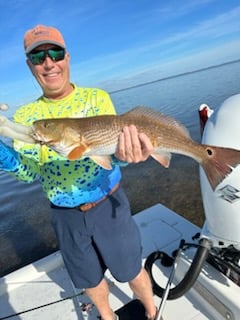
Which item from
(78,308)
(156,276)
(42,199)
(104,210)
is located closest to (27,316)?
(78,308)

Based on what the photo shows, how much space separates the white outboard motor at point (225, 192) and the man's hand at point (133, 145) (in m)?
0.83

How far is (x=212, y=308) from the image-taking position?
3.21 metres

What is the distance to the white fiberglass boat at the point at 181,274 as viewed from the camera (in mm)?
2789

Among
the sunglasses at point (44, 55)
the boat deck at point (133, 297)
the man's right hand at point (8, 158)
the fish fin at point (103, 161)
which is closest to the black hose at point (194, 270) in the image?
the boat deck at point (133, 297)

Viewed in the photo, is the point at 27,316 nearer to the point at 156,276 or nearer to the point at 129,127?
the point at 156,276

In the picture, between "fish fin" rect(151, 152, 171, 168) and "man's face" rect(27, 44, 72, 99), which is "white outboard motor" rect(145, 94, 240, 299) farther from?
"man's face" rect(27, 44, 72, 99)

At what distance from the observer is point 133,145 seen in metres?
2.29

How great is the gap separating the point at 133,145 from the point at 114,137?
0.56 ft

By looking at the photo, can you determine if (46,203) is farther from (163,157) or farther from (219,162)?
(219,162)

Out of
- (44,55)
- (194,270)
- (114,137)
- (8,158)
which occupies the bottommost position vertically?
(194,270)

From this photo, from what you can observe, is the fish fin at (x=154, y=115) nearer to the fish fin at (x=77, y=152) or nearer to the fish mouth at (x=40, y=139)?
the fish fin at (x=77, y=152)

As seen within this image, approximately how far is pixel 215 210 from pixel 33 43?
2.24m

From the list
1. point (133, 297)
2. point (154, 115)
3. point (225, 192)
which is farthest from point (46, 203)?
point (154, 115)

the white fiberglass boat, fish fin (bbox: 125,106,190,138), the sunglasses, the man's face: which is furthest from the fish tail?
the sunglasses
